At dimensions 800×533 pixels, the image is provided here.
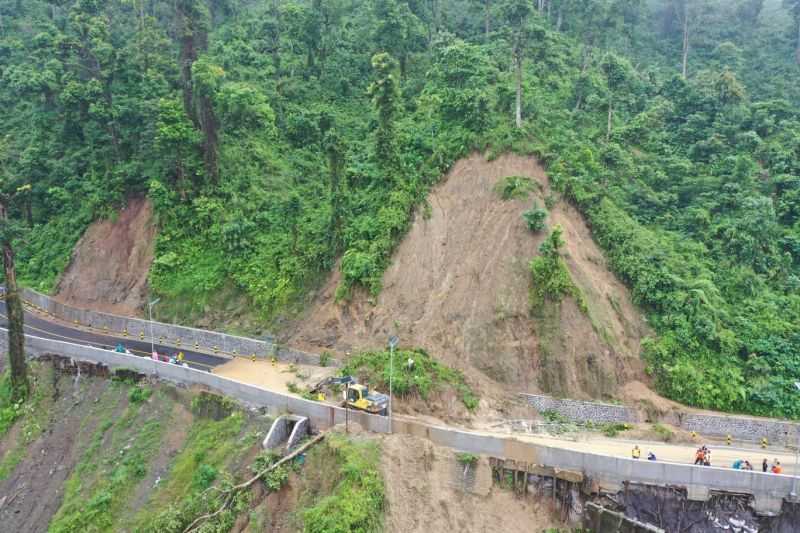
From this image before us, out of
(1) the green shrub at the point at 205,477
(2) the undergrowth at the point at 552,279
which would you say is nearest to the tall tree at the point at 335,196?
(2) the undergrowth at the point at 552,279

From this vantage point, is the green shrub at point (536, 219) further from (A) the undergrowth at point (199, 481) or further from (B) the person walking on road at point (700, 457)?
(A) the undergrowth at point (199, 481)

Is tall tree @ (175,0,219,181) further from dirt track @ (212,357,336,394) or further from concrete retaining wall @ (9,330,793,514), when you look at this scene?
concrete retaining wall @ (9,330,793,514)

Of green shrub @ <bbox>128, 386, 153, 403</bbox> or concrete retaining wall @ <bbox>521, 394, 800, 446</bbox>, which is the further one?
green shrub @ <bbox>128, 386, 153, 403</bbox>

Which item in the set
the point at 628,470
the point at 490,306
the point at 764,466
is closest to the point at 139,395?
the point at 490,306

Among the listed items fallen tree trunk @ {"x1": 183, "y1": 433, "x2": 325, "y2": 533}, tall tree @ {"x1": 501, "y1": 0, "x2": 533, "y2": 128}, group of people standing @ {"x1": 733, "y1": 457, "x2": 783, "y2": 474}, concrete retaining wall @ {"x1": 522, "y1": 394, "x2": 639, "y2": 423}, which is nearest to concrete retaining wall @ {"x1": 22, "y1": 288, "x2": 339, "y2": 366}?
fallen tree trunk @ {"x1": 183, "y1": 433, "x2": 325, "y2": 533}

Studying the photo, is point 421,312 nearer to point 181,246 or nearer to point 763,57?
point 181,246

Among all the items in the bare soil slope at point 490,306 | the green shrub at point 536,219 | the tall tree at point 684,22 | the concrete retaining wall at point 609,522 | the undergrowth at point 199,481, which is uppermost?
the tall tree at point 684,22

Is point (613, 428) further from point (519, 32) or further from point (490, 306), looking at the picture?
point (519, 32)
